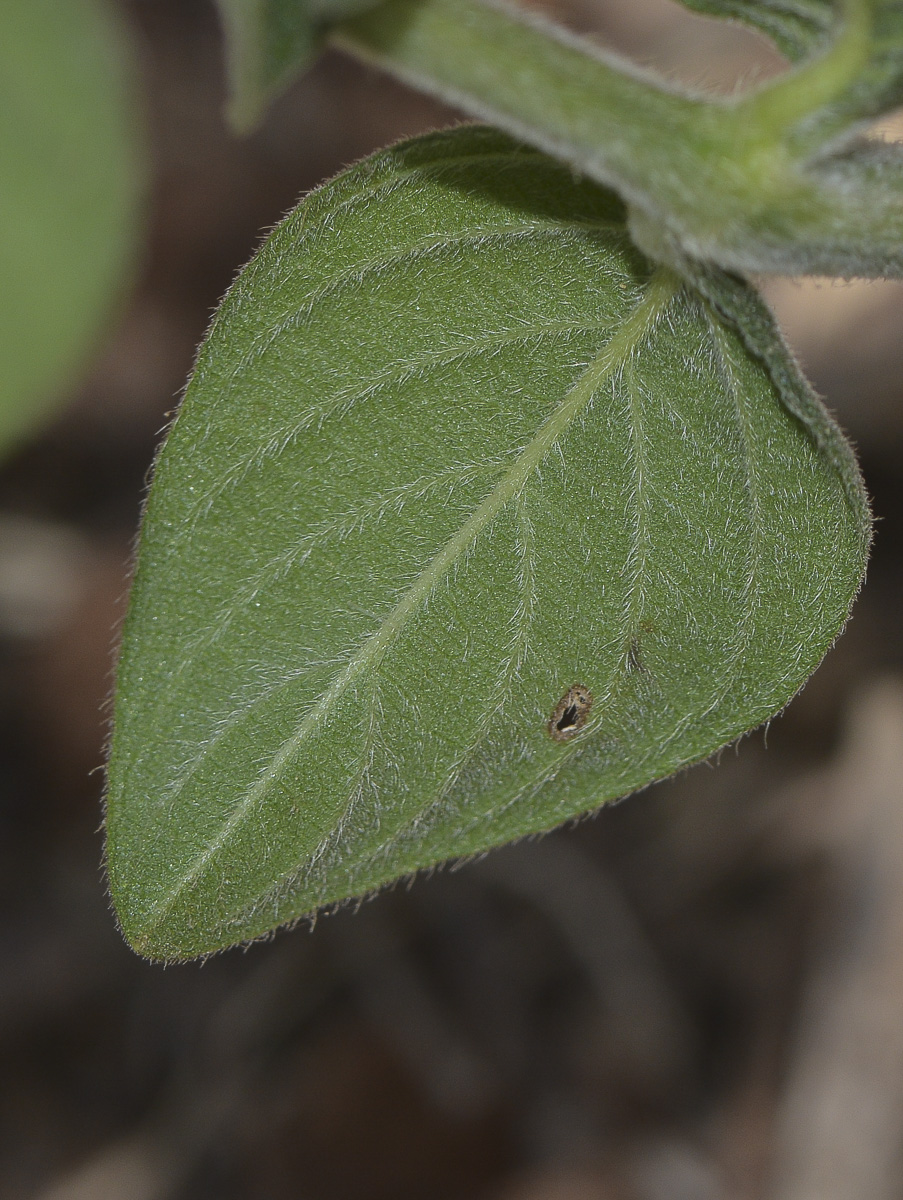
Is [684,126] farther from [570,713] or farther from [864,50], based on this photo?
[570,713]

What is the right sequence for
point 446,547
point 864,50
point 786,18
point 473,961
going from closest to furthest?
point 864,50 → point 786,18 → point 446,547 → point 473,961

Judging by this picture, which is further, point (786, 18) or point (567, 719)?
point (567, 719)

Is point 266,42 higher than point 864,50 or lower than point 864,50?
higher

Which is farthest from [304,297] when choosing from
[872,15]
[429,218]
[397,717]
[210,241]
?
[210,241]

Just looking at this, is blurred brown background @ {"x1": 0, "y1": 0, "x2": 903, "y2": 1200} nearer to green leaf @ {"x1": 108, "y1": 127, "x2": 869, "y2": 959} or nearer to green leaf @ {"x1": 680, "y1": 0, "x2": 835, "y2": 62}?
green leaf @ {"x1": 108, "y1": 127, "x2": 869, "y2": 959}

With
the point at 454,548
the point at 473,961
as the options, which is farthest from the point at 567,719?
the point at 473,961

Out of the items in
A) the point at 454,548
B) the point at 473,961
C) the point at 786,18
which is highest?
the point at 786,18

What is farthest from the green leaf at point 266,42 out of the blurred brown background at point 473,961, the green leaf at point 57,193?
the blurred brown background at point 473,961

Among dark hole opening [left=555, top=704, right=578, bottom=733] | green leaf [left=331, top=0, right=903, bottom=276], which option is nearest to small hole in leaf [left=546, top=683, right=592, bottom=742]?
dark hole opening [left=555, top=704, right=578, bottom=733]

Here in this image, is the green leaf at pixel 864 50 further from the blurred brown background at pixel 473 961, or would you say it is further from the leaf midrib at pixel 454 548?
the blurred brown background at pixel 473 961
